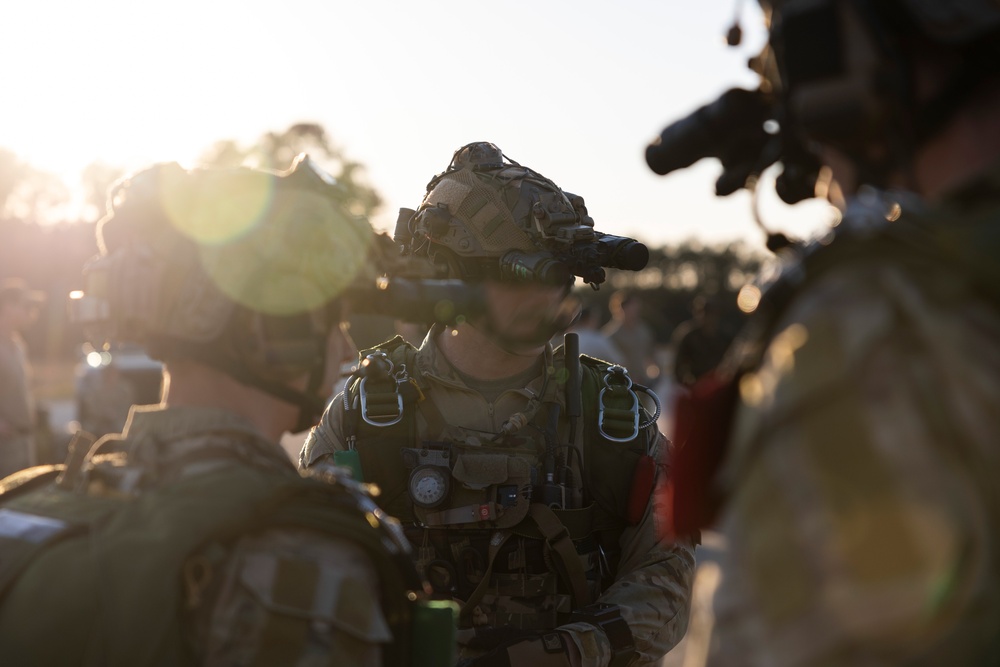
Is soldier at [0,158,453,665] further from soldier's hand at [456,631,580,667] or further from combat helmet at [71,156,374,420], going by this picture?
soldier's hand at [456,631,580,667]

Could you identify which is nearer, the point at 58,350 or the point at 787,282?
the point at 787,282

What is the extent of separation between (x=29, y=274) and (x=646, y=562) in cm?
4808

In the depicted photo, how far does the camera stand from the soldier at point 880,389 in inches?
52.7

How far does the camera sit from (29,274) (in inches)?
1809

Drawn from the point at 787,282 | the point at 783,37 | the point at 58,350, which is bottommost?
the point at 58,350

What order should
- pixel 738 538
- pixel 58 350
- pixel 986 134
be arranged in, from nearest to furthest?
pixel 738 538 < pixel 986 134 < pixel 58 350

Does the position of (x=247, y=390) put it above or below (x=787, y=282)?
below

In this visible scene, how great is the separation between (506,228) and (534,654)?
4.93ft

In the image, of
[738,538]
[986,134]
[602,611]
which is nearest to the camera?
[738,538]

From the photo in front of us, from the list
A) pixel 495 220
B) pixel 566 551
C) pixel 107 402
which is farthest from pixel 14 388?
pixel 566 551

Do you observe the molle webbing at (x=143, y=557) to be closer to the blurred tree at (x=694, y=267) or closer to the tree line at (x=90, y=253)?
the tree line at (x=90, y=253)

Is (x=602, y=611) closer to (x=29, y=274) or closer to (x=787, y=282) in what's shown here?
(x=787, y=282)

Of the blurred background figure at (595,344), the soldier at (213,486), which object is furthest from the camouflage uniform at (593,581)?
the blurred background figure at (595,344)

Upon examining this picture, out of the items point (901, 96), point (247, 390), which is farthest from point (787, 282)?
point (247, 390)
